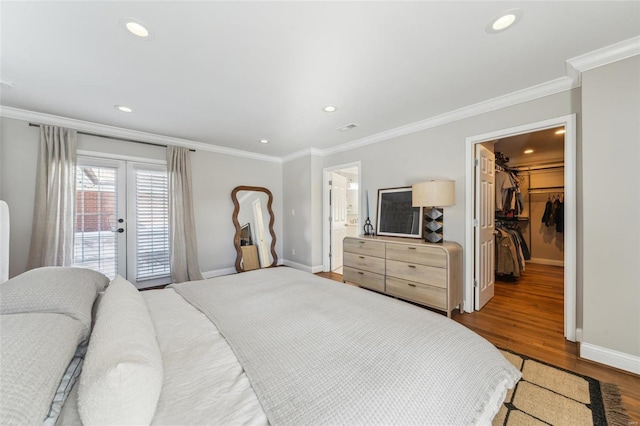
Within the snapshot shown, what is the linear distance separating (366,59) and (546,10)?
43.8 inches

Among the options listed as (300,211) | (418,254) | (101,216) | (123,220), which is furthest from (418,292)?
(101,216)

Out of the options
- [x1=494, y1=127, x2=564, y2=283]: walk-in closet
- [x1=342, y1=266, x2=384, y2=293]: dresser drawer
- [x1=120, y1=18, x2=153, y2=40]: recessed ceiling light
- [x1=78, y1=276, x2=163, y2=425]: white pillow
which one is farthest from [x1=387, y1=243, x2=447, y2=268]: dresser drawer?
[x1=120, y1=18, x2=153, y2=40]: recessed ceiling light

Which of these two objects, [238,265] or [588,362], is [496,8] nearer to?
[588,362]

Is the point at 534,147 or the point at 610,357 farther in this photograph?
the point at 534,147

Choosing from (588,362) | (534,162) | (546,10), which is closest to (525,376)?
(588,362)

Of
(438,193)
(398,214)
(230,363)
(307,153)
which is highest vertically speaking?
(307,153)

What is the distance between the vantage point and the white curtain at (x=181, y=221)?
386 cm

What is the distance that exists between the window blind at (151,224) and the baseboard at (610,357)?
5047 mm

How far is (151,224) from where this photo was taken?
12.5 ft

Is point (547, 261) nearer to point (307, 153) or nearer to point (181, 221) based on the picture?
point (307, 153)

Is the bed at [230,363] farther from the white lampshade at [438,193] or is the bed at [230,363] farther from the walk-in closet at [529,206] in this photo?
the walk-in closet at [529,206]

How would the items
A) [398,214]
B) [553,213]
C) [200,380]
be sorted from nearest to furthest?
[200,380] → [398,214] → [553,213]

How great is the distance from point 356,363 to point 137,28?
2358 mm

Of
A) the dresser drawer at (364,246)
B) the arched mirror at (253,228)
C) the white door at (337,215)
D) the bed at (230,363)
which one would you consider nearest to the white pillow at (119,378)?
the bed at (230,363)
